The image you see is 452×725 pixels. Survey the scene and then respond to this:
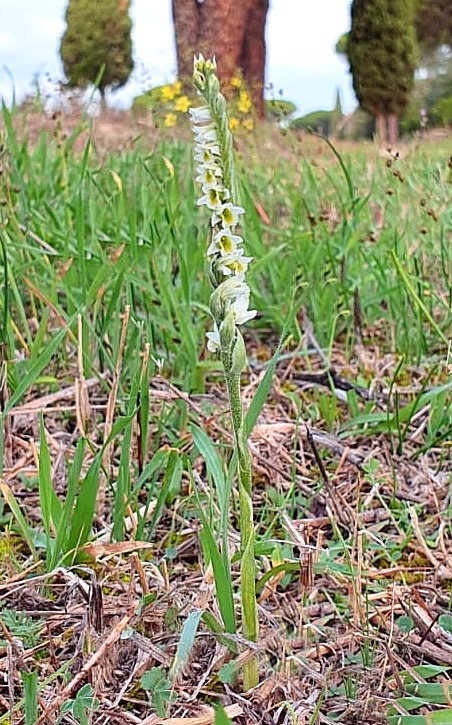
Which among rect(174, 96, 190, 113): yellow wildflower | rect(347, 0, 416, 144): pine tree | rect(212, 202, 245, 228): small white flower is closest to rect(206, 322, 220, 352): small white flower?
rect(212, 202, 245, 228): small white flower

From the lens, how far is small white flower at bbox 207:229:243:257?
0.69 metres

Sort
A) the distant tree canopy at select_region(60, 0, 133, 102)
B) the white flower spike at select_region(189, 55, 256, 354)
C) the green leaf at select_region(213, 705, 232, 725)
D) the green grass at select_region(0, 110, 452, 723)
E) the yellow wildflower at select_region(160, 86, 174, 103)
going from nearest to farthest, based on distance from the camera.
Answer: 1. the green leaf at select_region(213, 705, 232, 725)
2. the white flower spike at select_region(189, 55, 256, 354)
3. the green grass at select_region(0, 110, 452, 723)
4. the yellow wildflower at select_region(160, 86, 174, 103)
5. the distant tree canopy at select_region(60, 0, 133, 102)

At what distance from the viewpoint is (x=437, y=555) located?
1.09m

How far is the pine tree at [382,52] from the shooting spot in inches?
563

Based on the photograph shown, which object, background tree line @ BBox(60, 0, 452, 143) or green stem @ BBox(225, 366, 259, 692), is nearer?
green stem @ BBox(225, 366, 259, 692)

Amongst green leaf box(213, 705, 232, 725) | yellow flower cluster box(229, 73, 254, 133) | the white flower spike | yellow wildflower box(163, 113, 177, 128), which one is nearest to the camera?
green leaf box(213, 705, 232, 725)

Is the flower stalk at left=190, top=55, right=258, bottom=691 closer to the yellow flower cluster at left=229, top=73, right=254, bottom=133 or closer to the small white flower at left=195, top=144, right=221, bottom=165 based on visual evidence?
the small white flower at left=195, top=144, right=221, bottom=165

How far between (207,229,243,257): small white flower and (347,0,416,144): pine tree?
1450cm

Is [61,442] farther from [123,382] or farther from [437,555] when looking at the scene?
[437,555]

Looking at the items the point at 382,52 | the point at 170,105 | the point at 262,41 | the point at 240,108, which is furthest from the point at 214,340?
the point at 382,52

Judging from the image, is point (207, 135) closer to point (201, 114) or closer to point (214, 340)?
point (201, 114)

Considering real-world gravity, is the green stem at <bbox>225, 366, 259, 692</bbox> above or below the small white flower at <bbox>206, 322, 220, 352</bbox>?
below

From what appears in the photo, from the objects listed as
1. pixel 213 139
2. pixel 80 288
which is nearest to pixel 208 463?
pixel 213 139

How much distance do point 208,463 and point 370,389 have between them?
76cm
